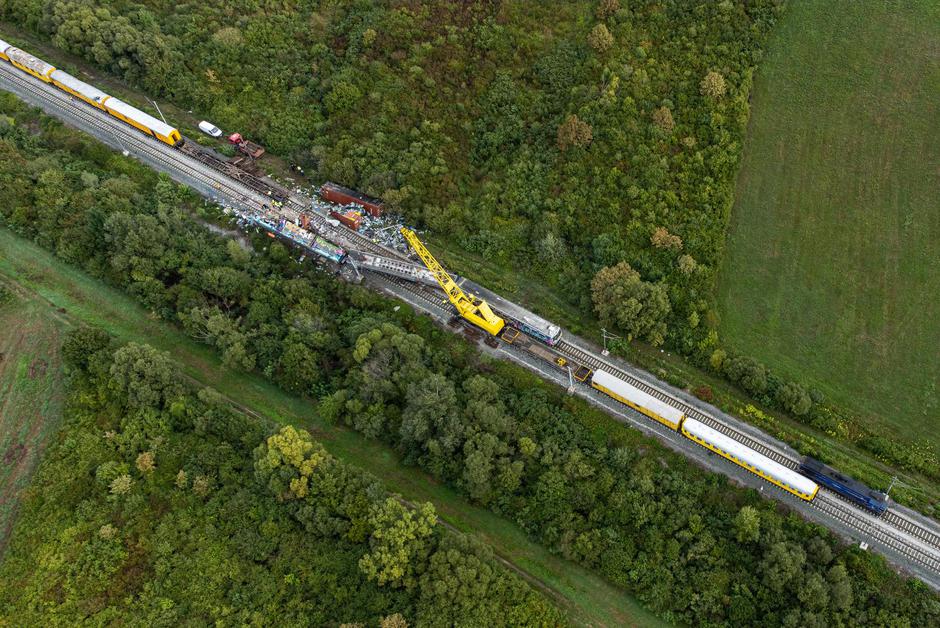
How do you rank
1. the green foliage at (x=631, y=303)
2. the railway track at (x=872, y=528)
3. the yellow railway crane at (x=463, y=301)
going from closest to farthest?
the railway track at (x=872, y=528) < the green foliage at (x=631, y=303) < the yellow railway crane at (x=463, y=301)

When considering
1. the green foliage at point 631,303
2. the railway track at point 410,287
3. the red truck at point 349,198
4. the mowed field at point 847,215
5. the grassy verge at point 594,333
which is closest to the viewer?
the railway track at point 410,287

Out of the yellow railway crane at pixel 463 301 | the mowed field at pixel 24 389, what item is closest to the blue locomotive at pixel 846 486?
the yellow railway crane at pixel 463 301

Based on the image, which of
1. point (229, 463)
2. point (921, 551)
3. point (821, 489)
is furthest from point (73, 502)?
point (921, 551)

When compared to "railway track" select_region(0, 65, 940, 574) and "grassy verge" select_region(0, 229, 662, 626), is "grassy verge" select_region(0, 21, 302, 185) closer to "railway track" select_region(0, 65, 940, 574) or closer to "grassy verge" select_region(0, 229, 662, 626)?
"railway track" select_region(0, 65, 940, 574)

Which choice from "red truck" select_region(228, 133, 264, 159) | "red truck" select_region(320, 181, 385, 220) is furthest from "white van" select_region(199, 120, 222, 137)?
"red truck" select_region(320, 181, 385, 220)

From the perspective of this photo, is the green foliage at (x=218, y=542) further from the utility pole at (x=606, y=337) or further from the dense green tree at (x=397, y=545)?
the utility pole at (x=606, y=337)
